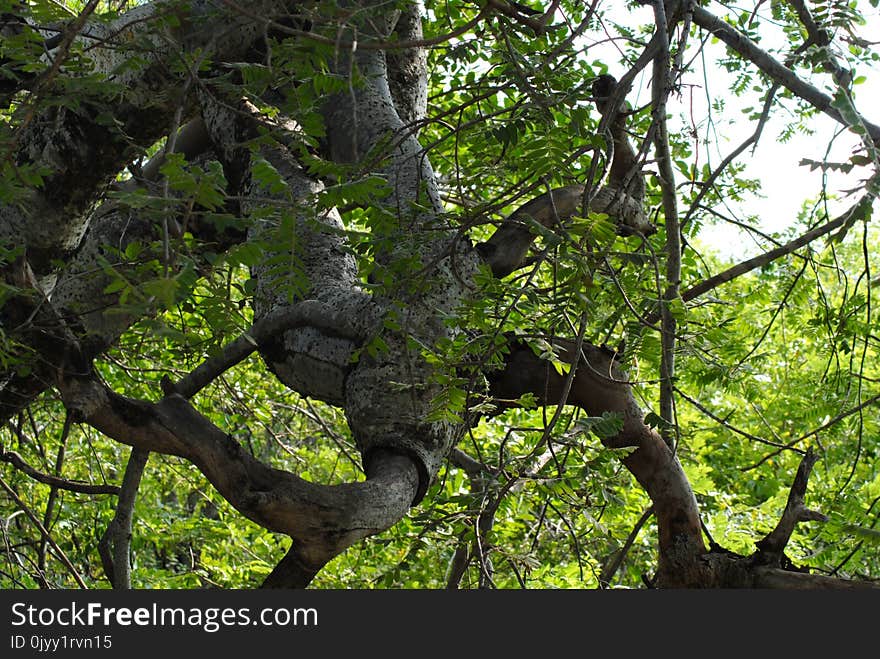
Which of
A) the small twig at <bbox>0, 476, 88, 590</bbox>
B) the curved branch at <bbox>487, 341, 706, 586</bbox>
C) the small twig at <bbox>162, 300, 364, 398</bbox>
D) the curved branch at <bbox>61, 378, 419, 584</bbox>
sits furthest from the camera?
the small twig at <bbox>0, 476, 88, 590</bbox>

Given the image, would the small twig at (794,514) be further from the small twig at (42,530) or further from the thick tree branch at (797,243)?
the small twig at (42,530)

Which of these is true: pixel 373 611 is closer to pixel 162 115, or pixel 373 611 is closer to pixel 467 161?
pixel 162 115

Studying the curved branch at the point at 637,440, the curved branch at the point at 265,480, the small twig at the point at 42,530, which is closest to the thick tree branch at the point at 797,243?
the curved branch at the point at 637,440

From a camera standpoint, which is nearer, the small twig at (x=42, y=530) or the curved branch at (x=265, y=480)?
the curved branch at (x=265, y=480)

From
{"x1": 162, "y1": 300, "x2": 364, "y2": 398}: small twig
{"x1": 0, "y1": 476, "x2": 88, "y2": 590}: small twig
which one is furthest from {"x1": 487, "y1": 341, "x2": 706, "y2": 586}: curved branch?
{"x1": 0, "y1": 476, "x2": 88, "y2": 590}: small twig

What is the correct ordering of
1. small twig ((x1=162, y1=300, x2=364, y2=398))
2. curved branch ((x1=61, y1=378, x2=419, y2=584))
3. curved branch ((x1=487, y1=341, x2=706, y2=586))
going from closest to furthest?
curved branch ((x1=61, y1=378, x2=419, y2=584)) → small twig ((x1=162, y1=300, x2=364, y2=398)) → curved branch ((x1=487, y1=341, x2=706, y2=586))

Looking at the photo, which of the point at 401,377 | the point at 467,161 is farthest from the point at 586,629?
the point at 467,161

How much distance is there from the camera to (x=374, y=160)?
2201 millimetres

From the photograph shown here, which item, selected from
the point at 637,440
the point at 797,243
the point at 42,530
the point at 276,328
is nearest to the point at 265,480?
the point at 276,328

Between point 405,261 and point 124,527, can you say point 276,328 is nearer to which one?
point 405,261

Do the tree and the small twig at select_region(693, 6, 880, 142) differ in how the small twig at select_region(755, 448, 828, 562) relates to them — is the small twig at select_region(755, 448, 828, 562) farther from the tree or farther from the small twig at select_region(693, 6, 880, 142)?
the small twig at select_region(693, 6, 880, 142)

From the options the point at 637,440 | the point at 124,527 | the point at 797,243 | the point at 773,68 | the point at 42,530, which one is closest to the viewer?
the point at 773,68

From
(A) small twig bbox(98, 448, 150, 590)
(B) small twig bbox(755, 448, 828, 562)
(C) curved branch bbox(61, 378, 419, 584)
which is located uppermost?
(A) small twig bbox(98, 448, 150, 590)

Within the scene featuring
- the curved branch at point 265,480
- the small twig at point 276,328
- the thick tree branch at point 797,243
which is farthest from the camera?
the small twig at point 276,328
